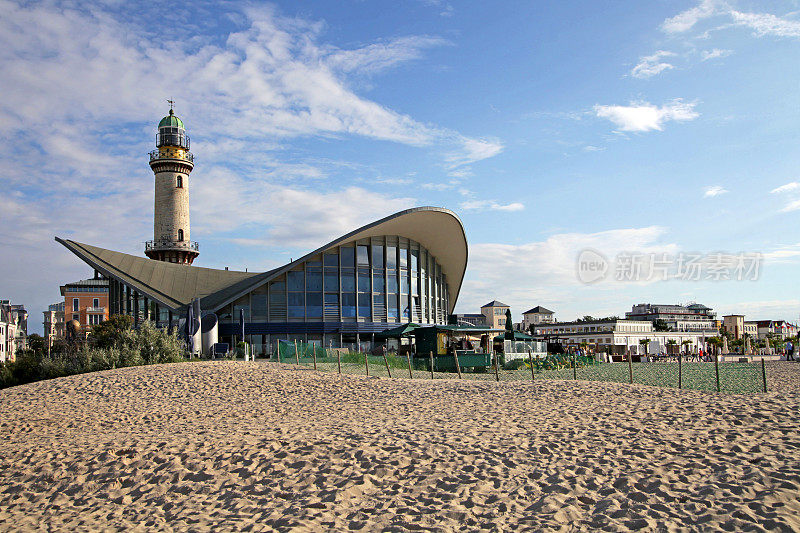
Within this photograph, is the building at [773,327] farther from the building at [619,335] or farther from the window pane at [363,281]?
the window pane at [363,281]

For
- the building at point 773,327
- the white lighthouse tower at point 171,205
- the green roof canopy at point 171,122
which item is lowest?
the building at point 773,327

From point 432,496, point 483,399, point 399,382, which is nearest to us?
point 432,496

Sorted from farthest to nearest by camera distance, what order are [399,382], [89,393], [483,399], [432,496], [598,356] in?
[598,356], [399,382], [89,393], [483,399], [432,496]

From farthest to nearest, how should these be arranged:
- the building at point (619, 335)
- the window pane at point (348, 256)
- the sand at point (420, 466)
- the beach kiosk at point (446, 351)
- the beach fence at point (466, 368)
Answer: the building at point (619, 335) → the window pane at point (348, 256) → the beach kiosk at point (446, 351) → the beach fence at point (466, 368) → the sand at point (420, 466)

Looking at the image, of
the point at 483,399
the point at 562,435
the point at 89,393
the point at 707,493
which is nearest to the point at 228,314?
the point at 89,393

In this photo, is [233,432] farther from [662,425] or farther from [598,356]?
[598,356]

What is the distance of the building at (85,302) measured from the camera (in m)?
83.1

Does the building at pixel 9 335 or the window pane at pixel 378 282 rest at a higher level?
the window pane at pixel 378 282

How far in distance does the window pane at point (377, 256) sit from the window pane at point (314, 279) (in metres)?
3.52

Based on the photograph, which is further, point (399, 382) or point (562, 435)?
point (399, 382)

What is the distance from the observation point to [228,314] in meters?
37.4

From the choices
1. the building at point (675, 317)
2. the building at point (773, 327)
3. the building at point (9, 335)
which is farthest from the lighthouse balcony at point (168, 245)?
the building at point (773, 327)

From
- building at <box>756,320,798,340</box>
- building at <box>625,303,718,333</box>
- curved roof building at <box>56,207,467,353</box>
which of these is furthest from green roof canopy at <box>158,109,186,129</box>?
building at <box>756,320,798,340</box>

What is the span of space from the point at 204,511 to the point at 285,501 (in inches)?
37.8
